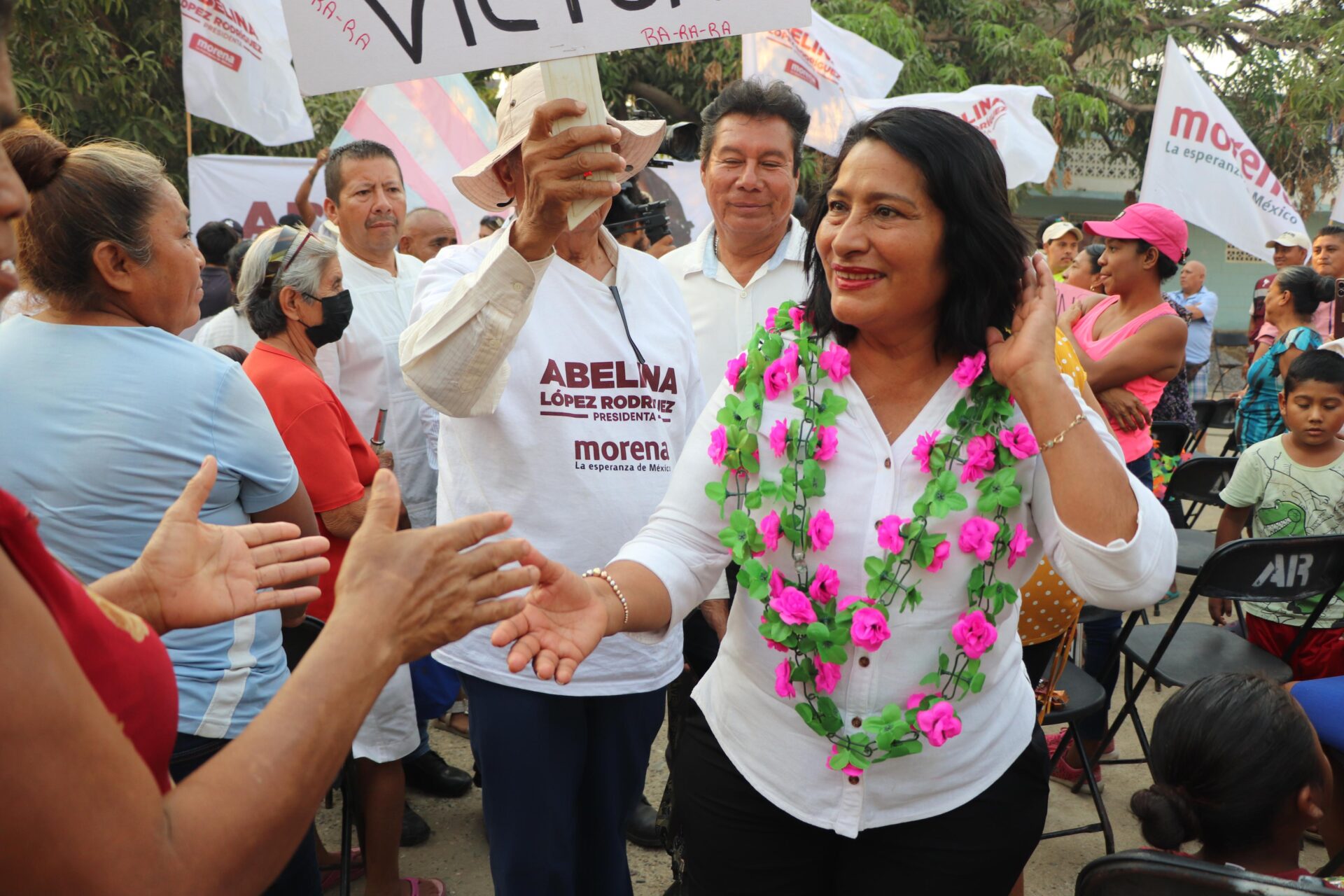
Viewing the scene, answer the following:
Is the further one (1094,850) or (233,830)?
(1094,850)

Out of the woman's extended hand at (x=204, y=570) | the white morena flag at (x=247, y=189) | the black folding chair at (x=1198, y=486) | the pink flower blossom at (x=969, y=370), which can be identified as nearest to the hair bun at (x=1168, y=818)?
the pink flower blossom at (x=969, y=370)

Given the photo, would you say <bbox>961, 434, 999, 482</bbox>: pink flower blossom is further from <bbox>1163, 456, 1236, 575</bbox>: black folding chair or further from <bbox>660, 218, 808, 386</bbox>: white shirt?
<bbox>1163, 456, 1236, 575</bbox>: black folding chair

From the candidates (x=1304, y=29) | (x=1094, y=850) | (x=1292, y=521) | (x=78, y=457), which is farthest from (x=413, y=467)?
(x=1304, y=29)

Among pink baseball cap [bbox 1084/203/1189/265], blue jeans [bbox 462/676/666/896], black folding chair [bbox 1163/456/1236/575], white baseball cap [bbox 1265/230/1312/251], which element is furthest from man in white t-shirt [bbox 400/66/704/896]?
white baseball cap [bbox 1265/230/1312/251]

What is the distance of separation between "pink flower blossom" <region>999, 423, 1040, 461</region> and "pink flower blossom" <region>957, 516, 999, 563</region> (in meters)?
0.13

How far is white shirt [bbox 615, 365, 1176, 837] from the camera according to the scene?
5.74ft

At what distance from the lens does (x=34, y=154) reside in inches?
75.6

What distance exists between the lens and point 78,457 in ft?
6.53

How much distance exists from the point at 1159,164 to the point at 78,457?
680cm

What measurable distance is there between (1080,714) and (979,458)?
1605 millimetres

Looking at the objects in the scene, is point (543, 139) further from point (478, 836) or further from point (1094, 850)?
point (1094, 850)

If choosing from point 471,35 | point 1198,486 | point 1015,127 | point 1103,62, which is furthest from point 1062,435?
point 1103,62

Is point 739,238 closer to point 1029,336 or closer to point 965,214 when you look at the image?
point 965,214

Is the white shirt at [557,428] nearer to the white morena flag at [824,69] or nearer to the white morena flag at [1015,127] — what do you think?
the white morena flag at [824,69]
